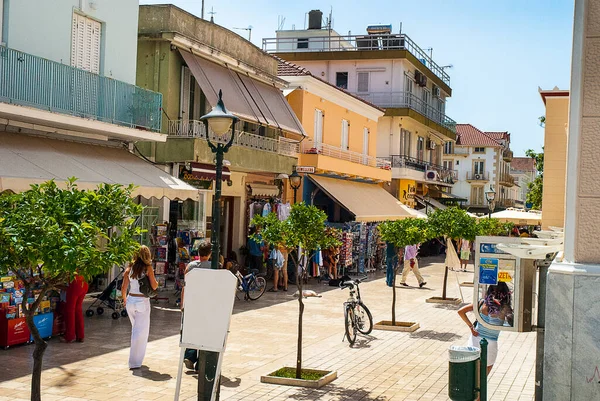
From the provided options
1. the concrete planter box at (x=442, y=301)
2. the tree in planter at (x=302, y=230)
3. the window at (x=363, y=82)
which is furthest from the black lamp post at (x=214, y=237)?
the window at (x=363, y=82)

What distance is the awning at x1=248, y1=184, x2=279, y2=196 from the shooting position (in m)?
26.2

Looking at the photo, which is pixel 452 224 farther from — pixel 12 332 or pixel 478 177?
pixel 478 177

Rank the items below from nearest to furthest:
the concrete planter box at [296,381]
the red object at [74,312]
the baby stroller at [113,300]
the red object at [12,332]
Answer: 1. the concrete planter box at [296,381]
2. the red object at [12,332]
3. the red object at [74,312]
4. the baby stroller at [113,300]

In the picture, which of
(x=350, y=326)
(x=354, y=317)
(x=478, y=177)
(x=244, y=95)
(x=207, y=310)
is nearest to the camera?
(x=207, y=310)

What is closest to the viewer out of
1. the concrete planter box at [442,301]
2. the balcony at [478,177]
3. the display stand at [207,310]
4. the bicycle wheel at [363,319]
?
the display stand at [207,310]

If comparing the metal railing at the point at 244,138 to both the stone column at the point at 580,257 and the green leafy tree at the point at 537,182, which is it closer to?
the stone column at the point at 580,257

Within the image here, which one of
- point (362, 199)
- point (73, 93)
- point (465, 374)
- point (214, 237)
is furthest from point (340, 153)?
point (465, 374)

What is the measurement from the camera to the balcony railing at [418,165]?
134ft

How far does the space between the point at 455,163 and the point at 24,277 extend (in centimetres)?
7474

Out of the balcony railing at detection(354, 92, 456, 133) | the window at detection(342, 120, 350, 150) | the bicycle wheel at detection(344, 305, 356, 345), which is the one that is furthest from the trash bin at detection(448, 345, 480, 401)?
the balcony railing at detection(354, 92, 456, 133)

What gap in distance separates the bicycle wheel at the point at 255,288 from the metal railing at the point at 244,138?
3623 mm

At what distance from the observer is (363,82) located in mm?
41844

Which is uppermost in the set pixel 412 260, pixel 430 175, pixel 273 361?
pixel 430 175

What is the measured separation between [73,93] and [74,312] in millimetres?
5560
